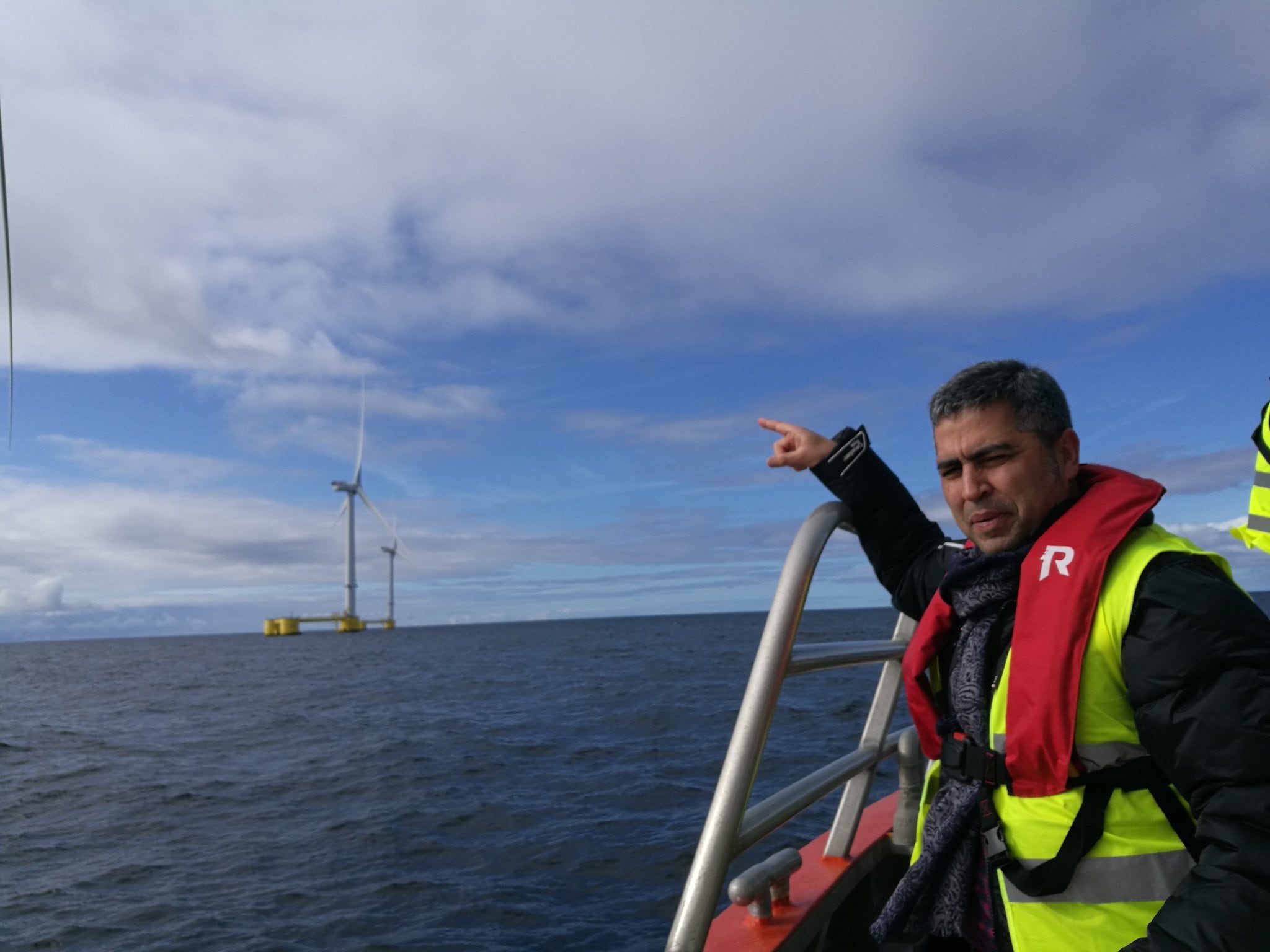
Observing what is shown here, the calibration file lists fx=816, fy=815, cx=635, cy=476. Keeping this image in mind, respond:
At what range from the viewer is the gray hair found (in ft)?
5.42

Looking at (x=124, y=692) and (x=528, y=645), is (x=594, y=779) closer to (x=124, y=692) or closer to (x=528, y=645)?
(x=124, y=692)

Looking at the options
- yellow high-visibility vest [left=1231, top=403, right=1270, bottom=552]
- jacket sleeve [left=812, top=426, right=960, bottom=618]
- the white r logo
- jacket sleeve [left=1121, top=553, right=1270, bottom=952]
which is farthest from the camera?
yellow high-visibility vest [left=1231, top=403, right=1270, bottom=552]

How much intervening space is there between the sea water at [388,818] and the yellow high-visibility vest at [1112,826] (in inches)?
200

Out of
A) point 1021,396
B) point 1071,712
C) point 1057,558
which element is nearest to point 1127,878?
point 1071,712

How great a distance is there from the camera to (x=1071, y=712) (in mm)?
1375

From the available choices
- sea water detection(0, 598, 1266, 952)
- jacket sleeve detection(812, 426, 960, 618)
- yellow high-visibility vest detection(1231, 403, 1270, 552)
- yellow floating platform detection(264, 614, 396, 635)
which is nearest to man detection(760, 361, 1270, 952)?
jacket sleeve detection(812, 426, 960, 618)

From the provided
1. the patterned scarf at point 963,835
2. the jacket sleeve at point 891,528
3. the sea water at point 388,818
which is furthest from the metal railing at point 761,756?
the sea water at point 388,818

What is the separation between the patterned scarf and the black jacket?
1.16ft

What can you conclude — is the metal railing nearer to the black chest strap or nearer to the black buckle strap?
the black buckle strap

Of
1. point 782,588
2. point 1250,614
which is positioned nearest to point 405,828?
point 782,588

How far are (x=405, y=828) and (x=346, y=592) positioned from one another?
11050cm

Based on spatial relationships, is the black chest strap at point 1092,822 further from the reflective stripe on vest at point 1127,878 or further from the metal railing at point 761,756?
the metal railing at point 761,756

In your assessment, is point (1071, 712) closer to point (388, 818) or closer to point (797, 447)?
point (797, 447)

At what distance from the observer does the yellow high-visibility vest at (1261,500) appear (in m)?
2.99
